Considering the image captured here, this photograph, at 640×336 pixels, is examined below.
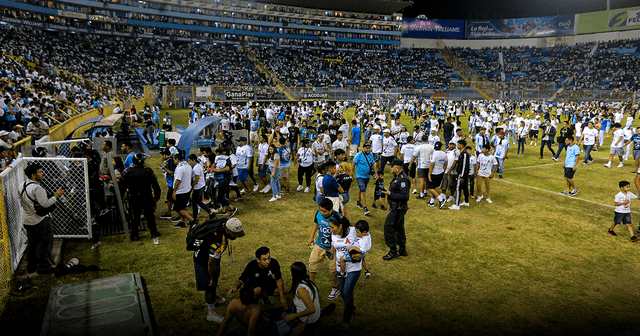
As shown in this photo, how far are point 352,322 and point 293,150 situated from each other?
37.2 ft

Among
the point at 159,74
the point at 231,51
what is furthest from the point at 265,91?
the point at 231,51

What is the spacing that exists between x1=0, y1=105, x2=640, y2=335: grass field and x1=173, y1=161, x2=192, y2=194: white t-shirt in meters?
1.08

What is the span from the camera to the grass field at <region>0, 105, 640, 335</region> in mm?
5281

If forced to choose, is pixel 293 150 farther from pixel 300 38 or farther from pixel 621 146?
pixel 300 38

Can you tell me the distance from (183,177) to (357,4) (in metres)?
72.7

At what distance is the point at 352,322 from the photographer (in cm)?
527

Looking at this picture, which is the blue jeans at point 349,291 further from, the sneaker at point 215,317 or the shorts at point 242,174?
the shorts at point 242,174

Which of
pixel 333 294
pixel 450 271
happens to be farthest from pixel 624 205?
pixel 333 294

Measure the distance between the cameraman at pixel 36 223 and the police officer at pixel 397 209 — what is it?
5775 mm

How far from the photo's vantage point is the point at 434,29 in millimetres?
81375

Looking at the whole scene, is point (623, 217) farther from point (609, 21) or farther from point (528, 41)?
point (528, 41)

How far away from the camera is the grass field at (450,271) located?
17.3ft

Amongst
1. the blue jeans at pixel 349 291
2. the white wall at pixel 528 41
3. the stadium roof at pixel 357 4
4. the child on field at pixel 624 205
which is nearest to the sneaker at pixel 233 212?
the blue jeans at pixel 349 291

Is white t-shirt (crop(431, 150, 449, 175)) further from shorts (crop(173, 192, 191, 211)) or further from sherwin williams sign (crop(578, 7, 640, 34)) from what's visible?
sherwin williams sign (crop(578, 7, 640, 34))
